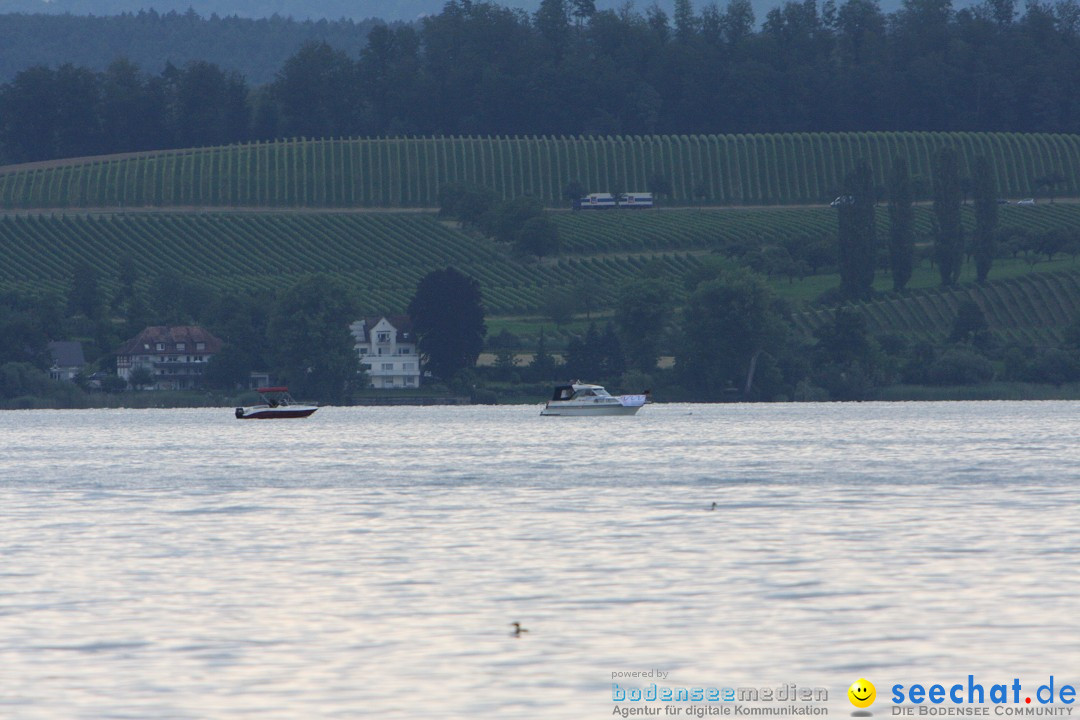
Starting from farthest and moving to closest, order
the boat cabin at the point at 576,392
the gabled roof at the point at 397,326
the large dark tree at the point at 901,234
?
the large dark tree at the point at 901,234 < the gabled roof at the point at 397,326 < the boat cabin at the point at 576,392

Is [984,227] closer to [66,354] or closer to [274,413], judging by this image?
[274,413]

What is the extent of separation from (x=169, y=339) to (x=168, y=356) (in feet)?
9.34

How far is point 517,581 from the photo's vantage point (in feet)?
111

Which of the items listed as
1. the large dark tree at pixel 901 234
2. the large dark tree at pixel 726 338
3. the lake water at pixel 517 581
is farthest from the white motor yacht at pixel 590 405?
the lake water at pixel 517 581

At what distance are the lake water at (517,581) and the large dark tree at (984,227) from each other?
396 ft

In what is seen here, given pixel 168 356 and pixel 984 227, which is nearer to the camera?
pixel 168 356

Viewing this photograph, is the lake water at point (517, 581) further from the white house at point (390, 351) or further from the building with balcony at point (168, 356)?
the white house at point (390, 351)

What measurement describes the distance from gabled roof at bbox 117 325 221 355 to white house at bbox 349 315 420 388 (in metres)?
15.4

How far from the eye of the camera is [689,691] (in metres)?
23.3

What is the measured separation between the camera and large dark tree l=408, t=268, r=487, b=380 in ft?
566

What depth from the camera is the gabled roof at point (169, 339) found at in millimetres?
179875

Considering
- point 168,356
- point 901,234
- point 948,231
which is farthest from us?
point 948,231

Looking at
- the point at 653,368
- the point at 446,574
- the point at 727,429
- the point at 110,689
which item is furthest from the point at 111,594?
the point at 653,368

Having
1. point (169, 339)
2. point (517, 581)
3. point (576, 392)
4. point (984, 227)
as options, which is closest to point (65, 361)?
point (169, 339)
